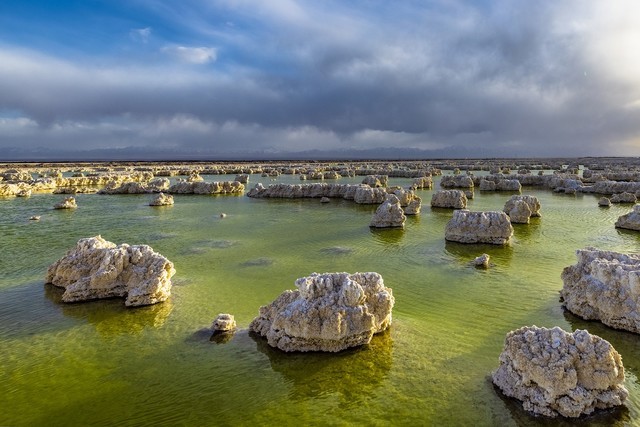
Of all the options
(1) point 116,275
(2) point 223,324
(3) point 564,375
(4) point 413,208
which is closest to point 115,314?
(1) point 116,275

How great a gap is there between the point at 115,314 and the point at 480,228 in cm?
2023

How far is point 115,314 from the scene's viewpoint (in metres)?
14.8

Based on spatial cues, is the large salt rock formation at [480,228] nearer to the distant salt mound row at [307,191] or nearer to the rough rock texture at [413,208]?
the rough rock texture at [413,208]

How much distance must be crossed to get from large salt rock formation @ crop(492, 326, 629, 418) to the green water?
0.34 metres

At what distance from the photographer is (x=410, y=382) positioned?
1021 cm

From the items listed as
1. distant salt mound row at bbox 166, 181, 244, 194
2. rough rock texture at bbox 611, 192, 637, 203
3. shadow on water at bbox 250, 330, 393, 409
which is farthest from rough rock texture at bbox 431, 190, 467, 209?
shadow on water at bbox 250, 330, 393, 409

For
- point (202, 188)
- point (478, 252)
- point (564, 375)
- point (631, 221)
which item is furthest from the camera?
point (202, 188)

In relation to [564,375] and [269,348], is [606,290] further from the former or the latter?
[269,348]

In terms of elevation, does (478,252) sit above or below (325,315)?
below

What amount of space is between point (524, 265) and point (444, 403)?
530 inches

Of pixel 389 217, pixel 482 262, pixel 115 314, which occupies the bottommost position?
pixel 115 314

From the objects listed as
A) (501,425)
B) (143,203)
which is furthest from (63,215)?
(501,425)

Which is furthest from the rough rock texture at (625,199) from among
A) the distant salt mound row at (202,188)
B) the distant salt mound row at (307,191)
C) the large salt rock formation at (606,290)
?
the distant salt mound row at (202,188)

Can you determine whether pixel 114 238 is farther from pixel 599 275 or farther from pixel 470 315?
pixel 599 275
